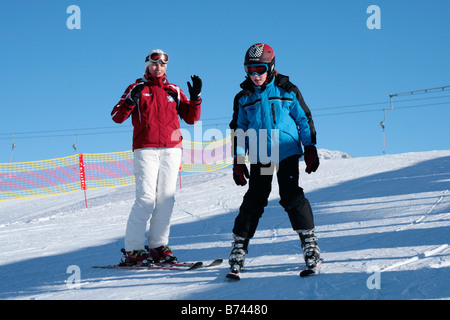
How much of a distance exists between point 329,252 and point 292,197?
110 cm

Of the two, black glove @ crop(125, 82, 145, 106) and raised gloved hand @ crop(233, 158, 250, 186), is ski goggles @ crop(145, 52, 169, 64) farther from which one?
raised gloved hand @ crop(233, 158, 250, 186)

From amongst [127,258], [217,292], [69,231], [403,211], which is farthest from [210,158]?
[217,292]

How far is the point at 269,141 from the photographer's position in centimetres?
402

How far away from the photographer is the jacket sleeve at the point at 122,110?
4.79 metres

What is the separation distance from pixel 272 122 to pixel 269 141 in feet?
0.51

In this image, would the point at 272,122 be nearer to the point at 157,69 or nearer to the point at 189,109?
the point at 189,109

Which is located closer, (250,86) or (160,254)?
(250,86)

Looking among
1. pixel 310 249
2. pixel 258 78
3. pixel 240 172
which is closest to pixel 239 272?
A: pixel 310 249

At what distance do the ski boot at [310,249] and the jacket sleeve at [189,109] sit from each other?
1664mm

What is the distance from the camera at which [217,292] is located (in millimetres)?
3518

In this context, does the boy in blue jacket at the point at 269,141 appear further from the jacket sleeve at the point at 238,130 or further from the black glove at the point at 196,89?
the black glove at the point at 196,89

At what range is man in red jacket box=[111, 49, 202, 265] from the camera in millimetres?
4781
